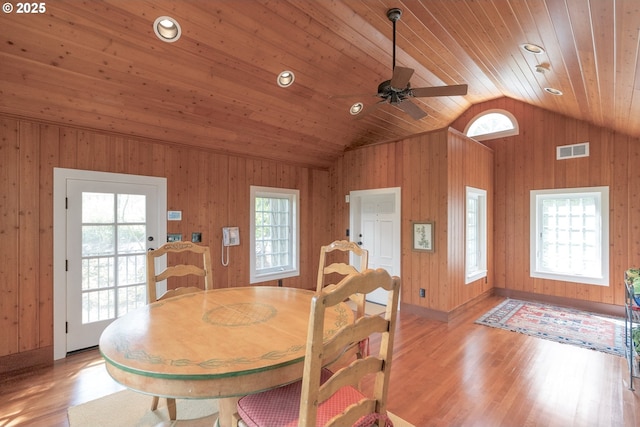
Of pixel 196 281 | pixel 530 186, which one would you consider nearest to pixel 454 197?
pixel 530 186

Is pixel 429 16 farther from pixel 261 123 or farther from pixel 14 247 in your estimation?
pixel 14 247

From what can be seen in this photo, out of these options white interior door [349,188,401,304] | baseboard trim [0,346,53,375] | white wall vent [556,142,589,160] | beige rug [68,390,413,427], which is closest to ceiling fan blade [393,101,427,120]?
white interior door [349,188,401,304]

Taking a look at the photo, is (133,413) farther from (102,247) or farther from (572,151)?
(572,151)

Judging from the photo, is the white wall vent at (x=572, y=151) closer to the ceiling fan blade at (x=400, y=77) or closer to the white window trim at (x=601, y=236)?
the white window trim at (x=601, y=236)

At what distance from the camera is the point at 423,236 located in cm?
431

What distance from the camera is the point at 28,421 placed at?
205 cm

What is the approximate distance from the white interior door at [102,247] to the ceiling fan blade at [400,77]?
2.83 metres

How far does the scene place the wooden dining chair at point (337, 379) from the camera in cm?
100

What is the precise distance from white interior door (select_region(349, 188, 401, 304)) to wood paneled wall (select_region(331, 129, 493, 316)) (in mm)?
117

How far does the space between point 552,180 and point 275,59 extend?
4668mm

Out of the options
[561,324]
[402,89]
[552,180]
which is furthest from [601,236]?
[402,89]

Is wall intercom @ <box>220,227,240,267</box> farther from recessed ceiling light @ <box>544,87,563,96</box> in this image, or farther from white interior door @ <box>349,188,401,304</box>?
recessed ceiling light @ <box>544,87,563,96</box>

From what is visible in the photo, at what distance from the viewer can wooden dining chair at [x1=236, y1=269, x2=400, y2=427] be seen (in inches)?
39.5

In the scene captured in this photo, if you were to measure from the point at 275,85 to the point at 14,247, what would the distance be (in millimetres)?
2957
